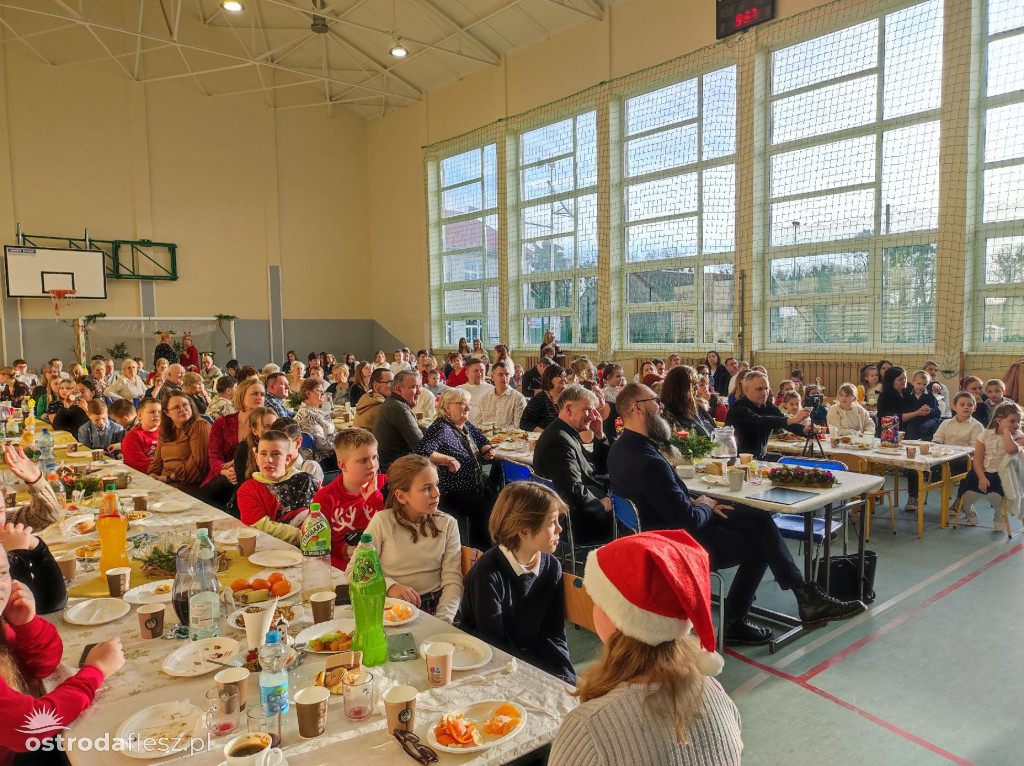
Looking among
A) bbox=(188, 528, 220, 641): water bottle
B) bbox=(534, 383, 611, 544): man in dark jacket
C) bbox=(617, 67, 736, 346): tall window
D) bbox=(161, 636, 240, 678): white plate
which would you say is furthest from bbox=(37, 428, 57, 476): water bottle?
bbox=(617, 67, 736, 346): tall window

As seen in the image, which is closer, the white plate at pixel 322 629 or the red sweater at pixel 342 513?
the white plate at pixel 322 629

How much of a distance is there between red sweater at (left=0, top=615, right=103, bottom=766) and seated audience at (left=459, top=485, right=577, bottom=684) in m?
1.16

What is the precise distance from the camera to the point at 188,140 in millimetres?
16609

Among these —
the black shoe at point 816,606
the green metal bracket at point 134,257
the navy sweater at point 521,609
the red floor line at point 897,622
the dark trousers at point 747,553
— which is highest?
the green metal bracket at point 134,257

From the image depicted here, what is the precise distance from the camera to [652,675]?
124 centimetres

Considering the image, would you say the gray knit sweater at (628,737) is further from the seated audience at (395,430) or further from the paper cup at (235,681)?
the seated audience at (395,430)

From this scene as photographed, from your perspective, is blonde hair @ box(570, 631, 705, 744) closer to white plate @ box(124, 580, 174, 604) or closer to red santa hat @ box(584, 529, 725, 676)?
red santa hat @ box(584, 529, 725, 676)

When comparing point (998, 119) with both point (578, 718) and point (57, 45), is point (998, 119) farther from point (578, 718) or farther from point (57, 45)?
point (57, 45)

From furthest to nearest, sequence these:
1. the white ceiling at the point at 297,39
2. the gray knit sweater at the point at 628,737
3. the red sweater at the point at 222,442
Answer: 1. the white ceiling at the point at 297,39
2. the red sweater at the point at 222,442
3. the gray knit sweater at the point at 628,737

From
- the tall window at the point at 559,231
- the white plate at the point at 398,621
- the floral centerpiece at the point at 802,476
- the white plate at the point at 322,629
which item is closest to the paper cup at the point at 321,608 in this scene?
the white plate at the point at 322,629

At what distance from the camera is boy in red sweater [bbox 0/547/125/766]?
1.49m

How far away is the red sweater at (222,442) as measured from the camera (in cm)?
477

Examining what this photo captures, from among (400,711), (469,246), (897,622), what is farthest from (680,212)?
(400,711)

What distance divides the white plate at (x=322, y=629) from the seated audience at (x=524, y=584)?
0.47 metres
